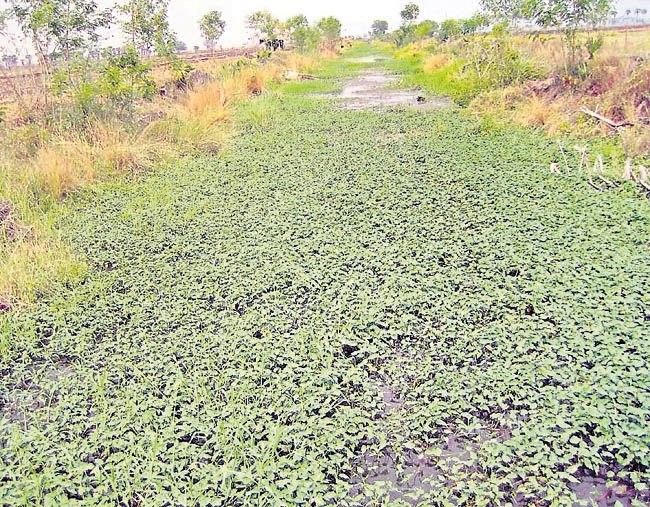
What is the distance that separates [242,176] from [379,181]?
197cm

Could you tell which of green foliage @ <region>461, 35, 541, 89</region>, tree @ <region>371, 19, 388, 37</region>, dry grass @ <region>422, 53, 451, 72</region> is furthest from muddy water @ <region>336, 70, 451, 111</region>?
tree @ <region>371, 19, 388, 37</region>

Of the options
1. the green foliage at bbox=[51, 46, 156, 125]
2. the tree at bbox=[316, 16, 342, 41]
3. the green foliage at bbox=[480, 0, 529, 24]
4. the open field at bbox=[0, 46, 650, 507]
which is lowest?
the open field at bbox=[0, 46, 650, 507]

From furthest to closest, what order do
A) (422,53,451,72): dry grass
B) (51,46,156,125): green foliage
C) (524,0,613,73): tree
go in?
1. (422,53,451,72): dry grass
2. (524,0,613,73): tree
3. (51,46,156,125): green foliage

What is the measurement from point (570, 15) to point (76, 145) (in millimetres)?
9080

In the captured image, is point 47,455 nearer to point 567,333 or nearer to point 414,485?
point 414,485

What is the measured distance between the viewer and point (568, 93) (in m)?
9.77

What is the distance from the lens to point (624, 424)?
7.53ft

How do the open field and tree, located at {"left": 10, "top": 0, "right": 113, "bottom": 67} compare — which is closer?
the open field

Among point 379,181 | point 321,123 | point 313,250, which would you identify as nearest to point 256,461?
point 313,250

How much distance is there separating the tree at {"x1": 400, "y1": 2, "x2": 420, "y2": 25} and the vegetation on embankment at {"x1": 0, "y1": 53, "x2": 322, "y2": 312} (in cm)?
3691

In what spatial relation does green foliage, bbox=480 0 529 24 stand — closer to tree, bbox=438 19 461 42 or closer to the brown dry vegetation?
the brown dry vegetation

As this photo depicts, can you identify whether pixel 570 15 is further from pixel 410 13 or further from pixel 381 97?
pixel 410 13

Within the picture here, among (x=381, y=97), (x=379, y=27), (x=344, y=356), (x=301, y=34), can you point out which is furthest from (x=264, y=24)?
(x=379, y=27)

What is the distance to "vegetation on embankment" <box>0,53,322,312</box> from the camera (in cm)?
437
